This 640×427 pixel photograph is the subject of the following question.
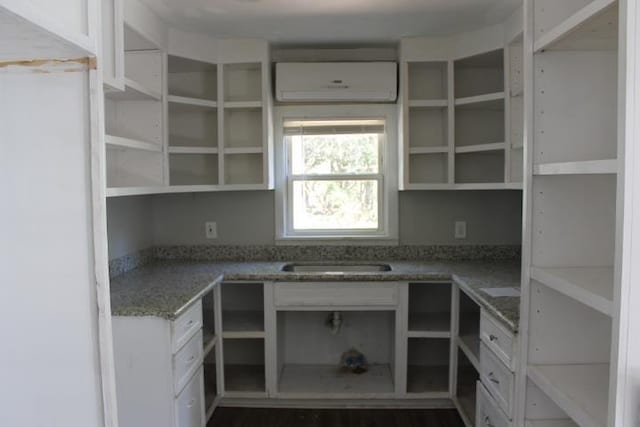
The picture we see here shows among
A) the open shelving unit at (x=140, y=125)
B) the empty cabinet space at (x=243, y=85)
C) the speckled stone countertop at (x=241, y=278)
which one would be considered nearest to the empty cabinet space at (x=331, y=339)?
the speckled stone countertop at (x=241, y=278)

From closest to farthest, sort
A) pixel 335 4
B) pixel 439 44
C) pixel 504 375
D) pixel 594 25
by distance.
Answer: pixel 594 25
pixel 504 375
pixel 335 4
pixel 439 44

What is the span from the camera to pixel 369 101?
2.78 m

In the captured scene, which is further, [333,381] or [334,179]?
[334,179]

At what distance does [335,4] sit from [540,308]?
65.4 inches

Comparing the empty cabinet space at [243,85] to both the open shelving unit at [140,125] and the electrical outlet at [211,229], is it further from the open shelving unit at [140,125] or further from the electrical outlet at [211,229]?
the electrical outlet at [211,229]

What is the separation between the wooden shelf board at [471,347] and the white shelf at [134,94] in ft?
6.80

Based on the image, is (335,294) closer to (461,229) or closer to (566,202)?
(461,229)

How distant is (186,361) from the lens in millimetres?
1887

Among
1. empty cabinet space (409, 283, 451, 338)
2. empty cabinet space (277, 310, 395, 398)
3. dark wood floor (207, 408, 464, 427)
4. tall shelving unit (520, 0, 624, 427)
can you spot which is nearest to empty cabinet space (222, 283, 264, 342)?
empty cabinet space (277, 310, 395, 398)

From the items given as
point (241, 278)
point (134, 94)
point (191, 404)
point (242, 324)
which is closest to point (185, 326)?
point (191, 404)

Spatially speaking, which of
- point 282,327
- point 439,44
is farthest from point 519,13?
point 282,327

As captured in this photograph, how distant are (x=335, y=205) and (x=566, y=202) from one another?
1.79m

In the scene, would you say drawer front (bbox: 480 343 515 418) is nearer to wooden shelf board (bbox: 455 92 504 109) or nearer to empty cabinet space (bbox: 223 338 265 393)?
wooden shelf board (bbox: 455 92 504 109)

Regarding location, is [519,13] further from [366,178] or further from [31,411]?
[31,411]
